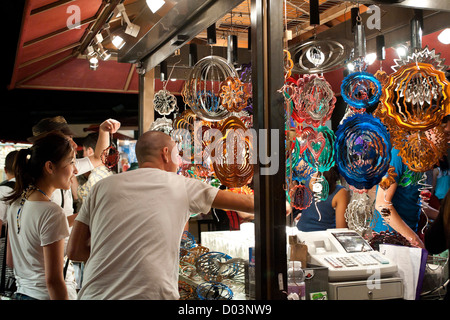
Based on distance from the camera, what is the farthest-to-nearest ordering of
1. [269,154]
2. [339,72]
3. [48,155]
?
[339,72] < [48,155] < [269,154]

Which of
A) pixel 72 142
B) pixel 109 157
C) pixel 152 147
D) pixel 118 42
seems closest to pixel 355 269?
pixel 152 147

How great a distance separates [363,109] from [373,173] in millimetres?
285

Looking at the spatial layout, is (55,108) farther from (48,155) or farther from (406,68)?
(406,68)

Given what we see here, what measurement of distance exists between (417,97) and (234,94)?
752mm

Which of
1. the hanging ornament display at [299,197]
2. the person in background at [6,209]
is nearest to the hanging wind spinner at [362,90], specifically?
the hanging ornament display at [299,197]

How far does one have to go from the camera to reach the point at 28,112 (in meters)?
6.25

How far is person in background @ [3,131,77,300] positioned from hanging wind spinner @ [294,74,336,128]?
3.96ft

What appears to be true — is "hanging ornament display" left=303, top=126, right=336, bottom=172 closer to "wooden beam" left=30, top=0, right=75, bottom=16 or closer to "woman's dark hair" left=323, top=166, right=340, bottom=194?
"woman's dark hair" left=323, top=166, right=340, bottom=194

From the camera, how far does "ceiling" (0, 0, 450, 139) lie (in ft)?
9.48

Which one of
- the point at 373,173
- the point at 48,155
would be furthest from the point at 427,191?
the point at 48,155

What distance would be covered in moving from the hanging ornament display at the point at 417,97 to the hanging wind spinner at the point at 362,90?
4 cm

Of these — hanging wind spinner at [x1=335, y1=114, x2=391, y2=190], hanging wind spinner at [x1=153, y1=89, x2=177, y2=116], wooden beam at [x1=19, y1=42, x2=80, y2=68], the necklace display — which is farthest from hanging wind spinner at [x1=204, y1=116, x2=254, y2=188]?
wooden beam at [x1=19, y1=42, x2=80, y2=68]

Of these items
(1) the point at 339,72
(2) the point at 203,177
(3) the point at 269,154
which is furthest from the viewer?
(1) the point at 339,72
